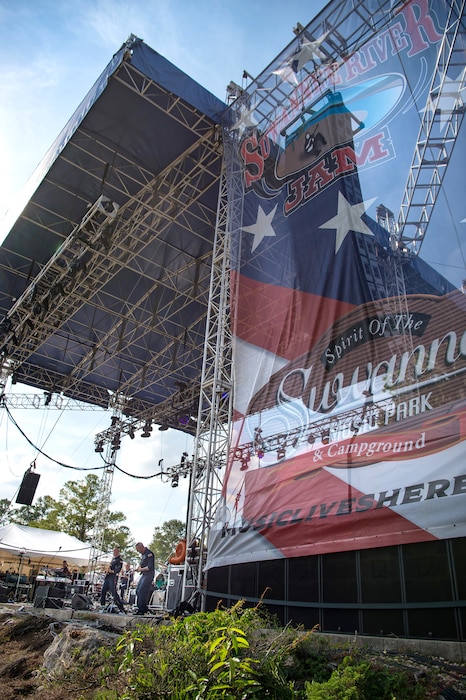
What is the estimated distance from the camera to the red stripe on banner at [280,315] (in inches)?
274

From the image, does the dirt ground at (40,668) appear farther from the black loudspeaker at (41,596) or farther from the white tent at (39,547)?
the white tent at (39,547)

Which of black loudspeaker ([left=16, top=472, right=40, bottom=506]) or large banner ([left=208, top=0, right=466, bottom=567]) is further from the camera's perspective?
black loudspeaker ([left=16, top=472, right=40, bottom=506])

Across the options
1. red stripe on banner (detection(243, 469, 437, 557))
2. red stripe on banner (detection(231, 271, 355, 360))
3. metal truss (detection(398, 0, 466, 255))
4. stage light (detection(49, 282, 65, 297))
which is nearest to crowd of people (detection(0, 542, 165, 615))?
red stripe on banner (detection(243, 469, 437, 557))

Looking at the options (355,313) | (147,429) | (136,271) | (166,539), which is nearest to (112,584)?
(355,313)

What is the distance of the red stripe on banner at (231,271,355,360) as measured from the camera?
6.97m

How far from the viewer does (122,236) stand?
1469 centimetres

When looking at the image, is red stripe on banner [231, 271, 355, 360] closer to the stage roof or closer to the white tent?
the stage roof

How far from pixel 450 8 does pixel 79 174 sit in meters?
9.90

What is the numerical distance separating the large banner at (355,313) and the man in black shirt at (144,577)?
2203mm

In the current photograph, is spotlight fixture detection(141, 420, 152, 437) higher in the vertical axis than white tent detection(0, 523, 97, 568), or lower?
higher

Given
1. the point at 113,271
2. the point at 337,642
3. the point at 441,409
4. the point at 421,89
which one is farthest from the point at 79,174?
the point at 337,642

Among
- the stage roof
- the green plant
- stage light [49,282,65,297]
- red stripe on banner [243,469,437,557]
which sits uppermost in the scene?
the stage roof

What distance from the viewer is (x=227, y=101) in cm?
1238

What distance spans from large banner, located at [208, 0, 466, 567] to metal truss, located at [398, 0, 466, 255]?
0.03 meters
